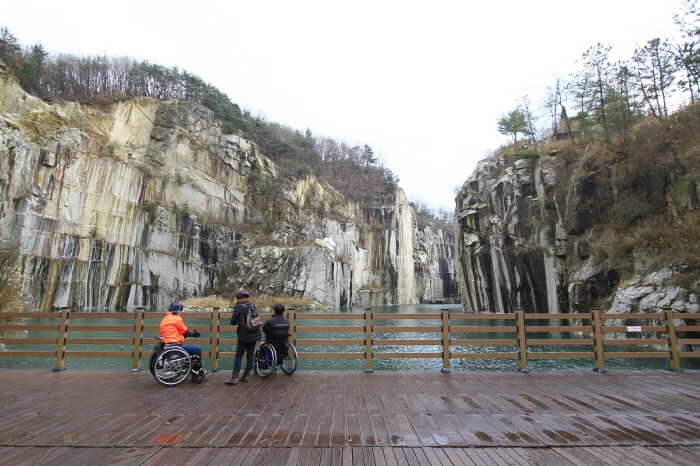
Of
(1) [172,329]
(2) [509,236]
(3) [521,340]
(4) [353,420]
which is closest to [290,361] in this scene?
(1) [172,329]

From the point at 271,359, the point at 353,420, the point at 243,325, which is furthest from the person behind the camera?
the point at 271,359

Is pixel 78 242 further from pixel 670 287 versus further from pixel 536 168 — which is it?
pixel 670 287

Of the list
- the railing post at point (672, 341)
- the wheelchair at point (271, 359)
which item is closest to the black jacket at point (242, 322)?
the wheelchair at point (271, 359)

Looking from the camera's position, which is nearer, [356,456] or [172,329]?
[356,456]

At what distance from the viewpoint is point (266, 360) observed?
7.54 m

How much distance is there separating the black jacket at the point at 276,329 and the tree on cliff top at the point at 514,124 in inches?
1554

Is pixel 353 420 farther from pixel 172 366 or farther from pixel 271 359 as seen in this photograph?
pixel 172 366

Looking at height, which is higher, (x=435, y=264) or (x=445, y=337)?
(x=435, y=264)

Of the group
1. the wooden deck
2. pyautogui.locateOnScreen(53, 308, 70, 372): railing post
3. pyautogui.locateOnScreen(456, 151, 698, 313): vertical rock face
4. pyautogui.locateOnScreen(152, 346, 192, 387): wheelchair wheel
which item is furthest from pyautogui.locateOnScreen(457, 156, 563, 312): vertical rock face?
pyautogui.locateOnScreen(53, 308, 70, 372): railing post

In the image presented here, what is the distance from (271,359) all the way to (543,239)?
1016 inches

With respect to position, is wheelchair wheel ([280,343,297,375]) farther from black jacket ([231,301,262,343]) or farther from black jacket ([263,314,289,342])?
black jacket ([231,301,262,343])

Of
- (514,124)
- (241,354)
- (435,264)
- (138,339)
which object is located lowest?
(241,354)

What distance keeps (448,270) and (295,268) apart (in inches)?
2042

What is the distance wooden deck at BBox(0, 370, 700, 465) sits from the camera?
3.89 m
